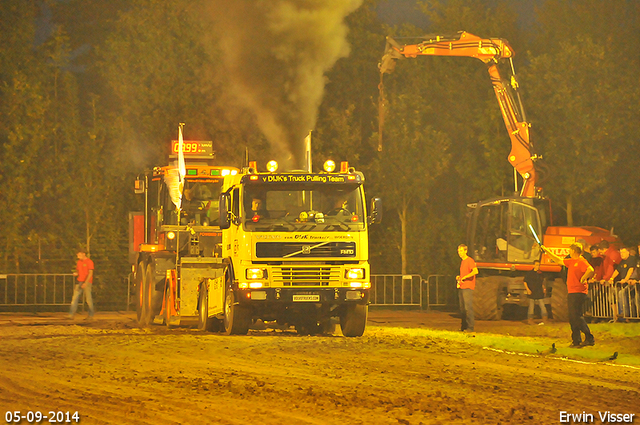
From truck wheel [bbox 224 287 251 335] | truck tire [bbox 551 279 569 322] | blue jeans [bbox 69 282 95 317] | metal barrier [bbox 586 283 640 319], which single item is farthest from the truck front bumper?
blue jeans [bbox 69 282 95 317]

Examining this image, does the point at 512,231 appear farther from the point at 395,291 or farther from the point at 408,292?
the point at 395,291

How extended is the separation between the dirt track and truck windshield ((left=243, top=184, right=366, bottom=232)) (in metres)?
2.16

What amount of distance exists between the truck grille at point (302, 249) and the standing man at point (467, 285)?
3.88m

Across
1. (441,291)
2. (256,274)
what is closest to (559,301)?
(441,291)

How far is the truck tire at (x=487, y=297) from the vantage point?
2634cm

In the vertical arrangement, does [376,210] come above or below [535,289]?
above

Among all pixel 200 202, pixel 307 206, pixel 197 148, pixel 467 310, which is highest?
pixel 197 148

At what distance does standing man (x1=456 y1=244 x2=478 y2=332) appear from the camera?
21.3 m

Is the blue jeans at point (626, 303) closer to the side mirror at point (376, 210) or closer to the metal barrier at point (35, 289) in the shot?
the side mirror at point (376, 210)

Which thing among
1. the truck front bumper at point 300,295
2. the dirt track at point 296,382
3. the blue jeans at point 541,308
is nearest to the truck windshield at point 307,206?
the truck front bumper at point 300,295

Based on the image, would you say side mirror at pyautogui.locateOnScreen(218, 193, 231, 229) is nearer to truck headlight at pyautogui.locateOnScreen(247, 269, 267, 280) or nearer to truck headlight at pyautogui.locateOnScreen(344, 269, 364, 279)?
truck headlight at pyautogui.locateOnScreen(247, 269, 267, 280)

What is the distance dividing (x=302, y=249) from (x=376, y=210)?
5.10ft

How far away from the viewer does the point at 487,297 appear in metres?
26.4

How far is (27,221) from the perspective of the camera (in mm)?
34812
